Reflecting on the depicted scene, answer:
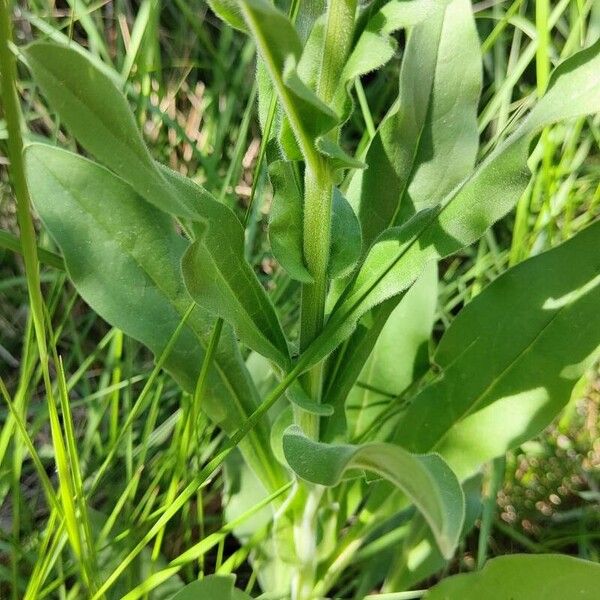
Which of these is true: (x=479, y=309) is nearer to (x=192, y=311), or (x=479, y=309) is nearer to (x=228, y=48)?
(x=192, y=311)

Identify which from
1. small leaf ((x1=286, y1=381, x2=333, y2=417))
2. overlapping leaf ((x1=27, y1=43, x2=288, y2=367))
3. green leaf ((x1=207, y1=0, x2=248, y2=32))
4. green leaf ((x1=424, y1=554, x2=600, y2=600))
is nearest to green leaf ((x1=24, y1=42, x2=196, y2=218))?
overlapping leaf ((x1=27, y1=43, x2=288, y2=367))

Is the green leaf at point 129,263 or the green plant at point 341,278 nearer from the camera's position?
the green plant at point 341,278

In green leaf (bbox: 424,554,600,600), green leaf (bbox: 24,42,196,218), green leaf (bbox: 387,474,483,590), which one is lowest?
green leaf (bbox: 387,474,483,590)

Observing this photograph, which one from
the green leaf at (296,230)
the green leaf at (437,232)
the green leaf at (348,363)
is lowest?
the green leaf at (348,363)

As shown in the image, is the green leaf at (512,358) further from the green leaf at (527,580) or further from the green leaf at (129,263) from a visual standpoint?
the green leaf at (129,263)

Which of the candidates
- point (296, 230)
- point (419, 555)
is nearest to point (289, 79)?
point (296, 230)

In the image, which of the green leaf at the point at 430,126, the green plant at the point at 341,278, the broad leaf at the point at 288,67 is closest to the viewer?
the broad leaf at the point at 288,67

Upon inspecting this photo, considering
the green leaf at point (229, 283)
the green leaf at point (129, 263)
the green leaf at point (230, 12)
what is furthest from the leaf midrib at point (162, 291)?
the green leaf at point (230, 12)

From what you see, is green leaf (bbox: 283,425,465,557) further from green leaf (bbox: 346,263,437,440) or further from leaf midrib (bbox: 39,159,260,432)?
green leaf (bbox: 346,263,437,440)
